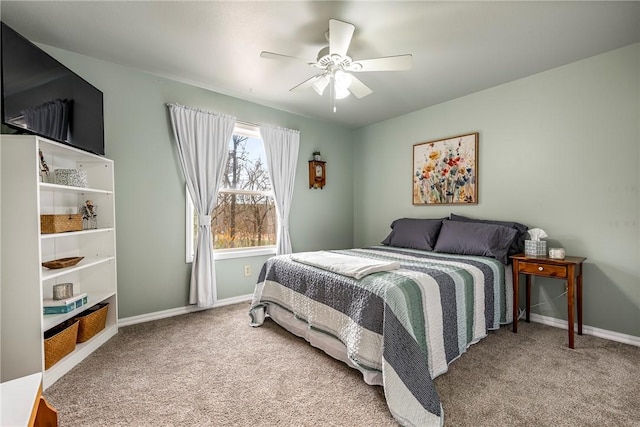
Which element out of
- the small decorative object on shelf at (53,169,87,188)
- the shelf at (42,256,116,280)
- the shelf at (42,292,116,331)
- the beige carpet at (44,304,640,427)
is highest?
the small decorative object on shelf at (53,169,87,188)

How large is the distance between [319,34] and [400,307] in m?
2.02

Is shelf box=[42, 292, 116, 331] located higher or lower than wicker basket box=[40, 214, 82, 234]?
lower

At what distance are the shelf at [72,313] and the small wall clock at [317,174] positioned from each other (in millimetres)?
2620

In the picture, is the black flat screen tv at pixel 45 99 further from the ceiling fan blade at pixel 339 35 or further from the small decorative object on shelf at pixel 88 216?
the ceiling fan blade at pixel 339 35

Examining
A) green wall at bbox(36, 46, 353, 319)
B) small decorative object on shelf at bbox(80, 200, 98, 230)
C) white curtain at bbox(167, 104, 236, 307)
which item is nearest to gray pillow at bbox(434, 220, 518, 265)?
green wall at bbox(36, 46, 353, 319)

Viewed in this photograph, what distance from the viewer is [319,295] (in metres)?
2.19

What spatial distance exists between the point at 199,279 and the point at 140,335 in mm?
714

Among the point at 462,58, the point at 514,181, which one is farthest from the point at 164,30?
the point at 514,181

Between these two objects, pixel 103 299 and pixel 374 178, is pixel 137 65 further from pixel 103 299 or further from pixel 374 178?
pixel 374 178

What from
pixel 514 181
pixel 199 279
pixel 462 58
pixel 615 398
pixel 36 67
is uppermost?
pixel 462 58

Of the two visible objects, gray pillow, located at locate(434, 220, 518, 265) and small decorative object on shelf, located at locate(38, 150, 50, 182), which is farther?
gray pillow, located at locate(434, 220, 518, 265)

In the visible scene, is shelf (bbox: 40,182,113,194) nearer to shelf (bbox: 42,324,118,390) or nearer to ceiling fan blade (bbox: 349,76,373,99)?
shelf (bbox: 42,324,118,390)

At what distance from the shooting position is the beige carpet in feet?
5.04

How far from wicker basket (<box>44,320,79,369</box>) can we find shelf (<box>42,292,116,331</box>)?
0.07m
